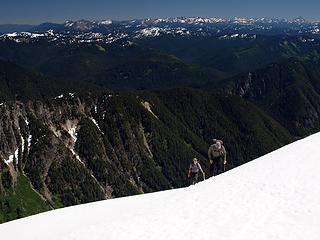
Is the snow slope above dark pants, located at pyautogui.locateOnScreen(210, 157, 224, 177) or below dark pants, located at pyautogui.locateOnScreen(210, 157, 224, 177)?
above

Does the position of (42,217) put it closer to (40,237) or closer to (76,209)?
(76,209)

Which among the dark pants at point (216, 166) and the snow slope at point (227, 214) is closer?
the snow slope at point (227, 214)

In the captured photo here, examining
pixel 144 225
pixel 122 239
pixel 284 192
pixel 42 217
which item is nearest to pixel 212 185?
pixel 284 192

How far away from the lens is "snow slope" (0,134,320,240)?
99.0ft

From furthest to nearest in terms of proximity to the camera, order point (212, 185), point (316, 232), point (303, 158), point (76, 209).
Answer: point (76, 209) → point (303, 158) → point (212, 185) → point (316, 232)

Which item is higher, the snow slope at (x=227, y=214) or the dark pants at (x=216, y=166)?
the snow slope at (x=227, y=214)

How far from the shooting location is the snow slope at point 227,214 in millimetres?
30188

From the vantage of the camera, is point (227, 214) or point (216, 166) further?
point (216, 166)

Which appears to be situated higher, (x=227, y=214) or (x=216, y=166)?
(x=227, y=214)

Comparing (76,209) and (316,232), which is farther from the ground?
(316,232)

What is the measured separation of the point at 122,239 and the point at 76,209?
19.7 m

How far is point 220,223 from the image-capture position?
103 feet

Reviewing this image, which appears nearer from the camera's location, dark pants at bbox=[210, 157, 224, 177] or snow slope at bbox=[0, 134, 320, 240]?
snow slope at bbox=[0, 134, 320, 240]

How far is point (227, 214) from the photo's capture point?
3294cm
